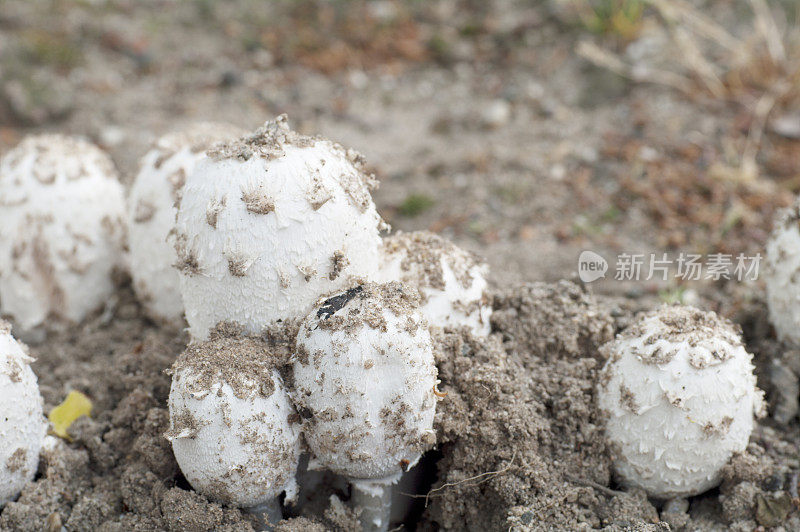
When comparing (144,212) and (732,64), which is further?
(732,64)

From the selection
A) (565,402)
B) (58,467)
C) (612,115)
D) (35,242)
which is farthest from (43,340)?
(612,115)

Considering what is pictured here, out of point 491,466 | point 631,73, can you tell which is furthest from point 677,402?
point 631,73

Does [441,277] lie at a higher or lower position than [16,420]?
higher

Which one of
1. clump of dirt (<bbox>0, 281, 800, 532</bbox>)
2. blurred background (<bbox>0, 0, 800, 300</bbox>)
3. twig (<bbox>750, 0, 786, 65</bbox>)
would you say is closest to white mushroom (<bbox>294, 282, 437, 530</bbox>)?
clump of dirt (<bbox>0, 281, 800, 532</bbox>)

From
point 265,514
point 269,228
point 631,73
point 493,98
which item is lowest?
point 265,514

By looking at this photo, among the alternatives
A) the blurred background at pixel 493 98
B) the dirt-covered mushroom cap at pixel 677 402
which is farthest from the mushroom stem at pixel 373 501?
the blurred background at pixel 493 98

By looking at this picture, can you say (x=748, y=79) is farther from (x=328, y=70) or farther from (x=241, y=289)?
(x=241, y=289)

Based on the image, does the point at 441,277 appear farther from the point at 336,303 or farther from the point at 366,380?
the point at 366,380
